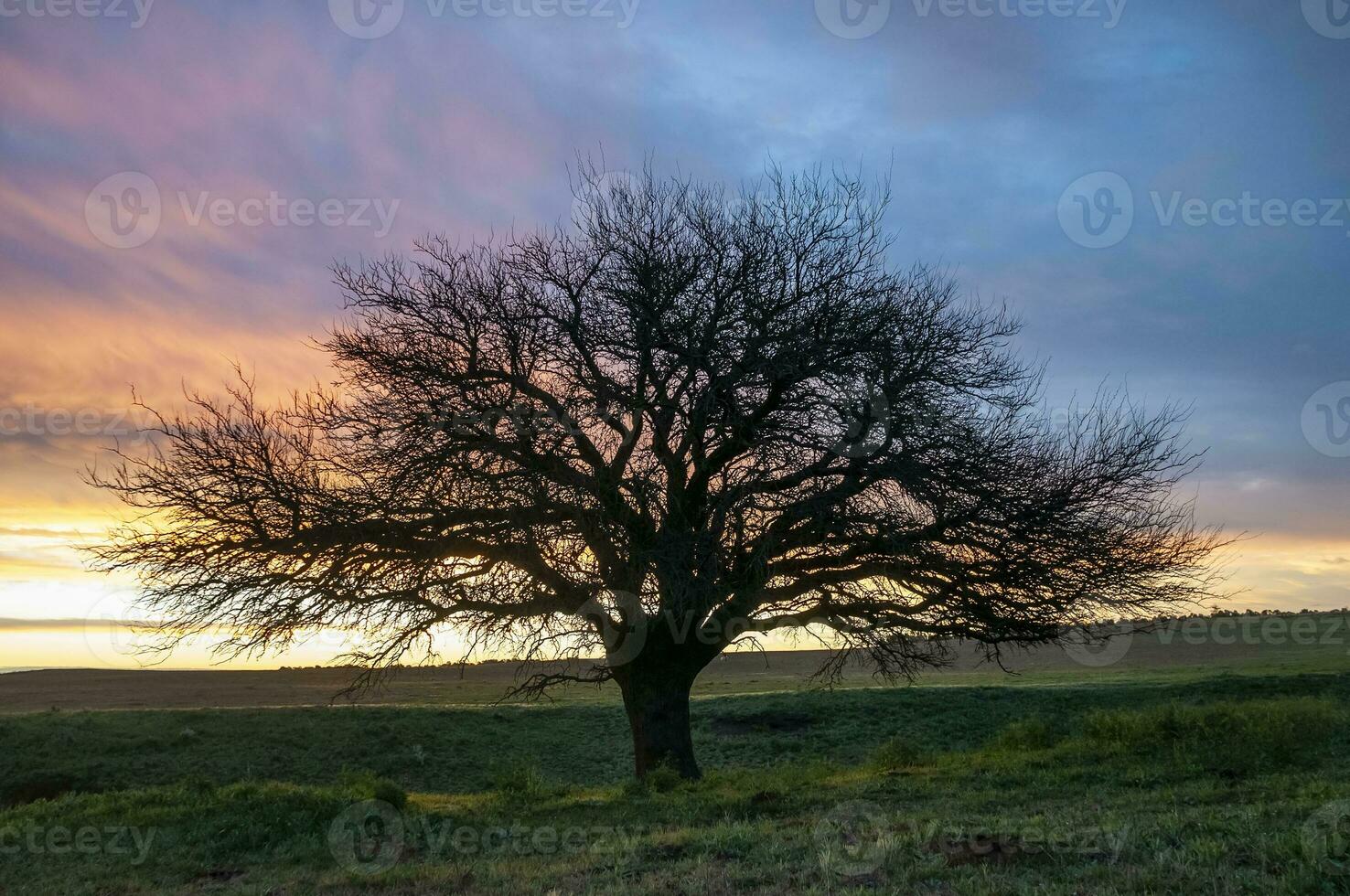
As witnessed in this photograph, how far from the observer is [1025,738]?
63.1 feet

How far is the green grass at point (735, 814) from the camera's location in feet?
23.1

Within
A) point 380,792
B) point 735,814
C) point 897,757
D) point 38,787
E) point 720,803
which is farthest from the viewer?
point 38,787

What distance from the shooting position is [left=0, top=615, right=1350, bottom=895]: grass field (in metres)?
7.18

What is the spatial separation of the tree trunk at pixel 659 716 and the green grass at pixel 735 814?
707mm

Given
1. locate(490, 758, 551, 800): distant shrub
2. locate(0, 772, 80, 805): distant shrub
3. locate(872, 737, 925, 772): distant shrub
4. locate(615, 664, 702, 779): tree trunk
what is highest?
locate(615, 664, 702, 779): tree trunk

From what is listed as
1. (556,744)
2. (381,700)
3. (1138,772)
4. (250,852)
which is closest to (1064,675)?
(556,744)

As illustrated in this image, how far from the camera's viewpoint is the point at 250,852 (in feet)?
35.9

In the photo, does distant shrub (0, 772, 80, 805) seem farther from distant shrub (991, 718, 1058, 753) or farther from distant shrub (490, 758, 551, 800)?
distant shrub (991, 718, 1058, 753)

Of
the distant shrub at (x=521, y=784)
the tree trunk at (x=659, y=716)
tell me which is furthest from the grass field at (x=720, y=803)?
the tree trunk at (x=659, y=716)

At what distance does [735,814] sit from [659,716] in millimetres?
3882

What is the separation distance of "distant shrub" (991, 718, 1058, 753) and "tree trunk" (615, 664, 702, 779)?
7.45m

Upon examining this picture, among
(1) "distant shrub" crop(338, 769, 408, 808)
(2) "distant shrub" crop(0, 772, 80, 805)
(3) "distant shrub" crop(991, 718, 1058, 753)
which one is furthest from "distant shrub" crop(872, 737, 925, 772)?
(2) "distant shrub" crop(0, 772, 80, 805)

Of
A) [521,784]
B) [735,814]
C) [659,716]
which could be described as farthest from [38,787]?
[735,814]

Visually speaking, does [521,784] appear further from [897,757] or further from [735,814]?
[897,757]
